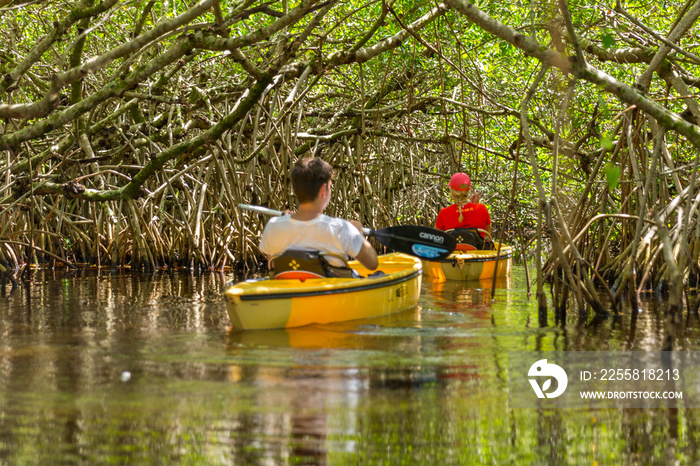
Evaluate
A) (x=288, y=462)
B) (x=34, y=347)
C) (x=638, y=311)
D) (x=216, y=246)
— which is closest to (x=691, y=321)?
(x=638, y=311)

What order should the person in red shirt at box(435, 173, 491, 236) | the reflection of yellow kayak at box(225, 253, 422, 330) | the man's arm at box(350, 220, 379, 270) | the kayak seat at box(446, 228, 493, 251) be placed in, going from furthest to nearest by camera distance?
the person in red shirt at box(435, 173, 491, 236), the kayak seat at box(446, 228, 493, 251), the man's arm at box(350, 220, 379, 270), the reflection of yellow kayak at box(225, 253, 422, 330)

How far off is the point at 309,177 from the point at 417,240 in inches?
62.5

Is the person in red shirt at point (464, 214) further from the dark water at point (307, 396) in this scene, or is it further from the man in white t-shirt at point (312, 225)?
the man in white t-shirt at point (312, 225)

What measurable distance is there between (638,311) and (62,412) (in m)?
4.20

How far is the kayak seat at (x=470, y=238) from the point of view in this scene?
862 centimetres

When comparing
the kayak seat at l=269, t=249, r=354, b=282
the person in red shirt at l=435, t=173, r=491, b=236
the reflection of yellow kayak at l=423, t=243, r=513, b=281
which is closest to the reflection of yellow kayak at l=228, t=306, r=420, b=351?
the kayak seat at l=269, t=249, r=354, b=282

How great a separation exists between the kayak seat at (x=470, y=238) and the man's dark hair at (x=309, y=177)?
3.87 metres

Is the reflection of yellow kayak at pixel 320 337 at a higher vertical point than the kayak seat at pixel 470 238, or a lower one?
lower

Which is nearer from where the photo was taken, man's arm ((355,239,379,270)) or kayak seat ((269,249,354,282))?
kayak seat ((269,249,354,282))

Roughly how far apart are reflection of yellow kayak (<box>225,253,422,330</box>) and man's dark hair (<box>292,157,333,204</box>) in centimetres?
54

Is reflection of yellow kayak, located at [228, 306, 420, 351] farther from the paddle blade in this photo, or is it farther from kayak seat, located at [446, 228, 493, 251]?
kayak seat, located at [446, 228, 493, 251]

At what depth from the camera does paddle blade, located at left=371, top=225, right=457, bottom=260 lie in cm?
625

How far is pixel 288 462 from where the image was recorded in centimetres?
237

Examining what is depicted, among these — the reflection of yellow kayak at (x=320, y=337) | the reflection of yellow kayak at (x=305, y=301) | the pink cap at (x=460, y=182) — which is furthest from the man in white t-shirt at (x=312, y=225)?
the pink cap at (x=460, y=182)
